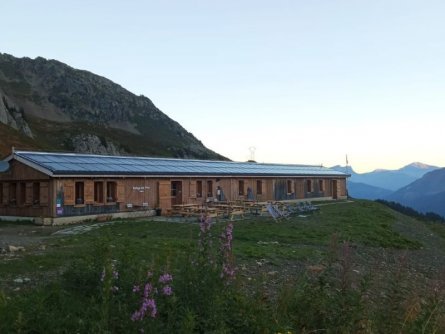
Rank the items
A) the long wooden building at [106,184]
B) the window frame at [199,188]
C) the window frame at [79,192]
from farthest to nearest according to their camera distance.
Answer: the window frame at [199,188] < the window frame at [79,192] < the long wooden building at [106,184]

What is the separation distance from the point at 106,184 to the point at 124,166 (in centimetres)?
277

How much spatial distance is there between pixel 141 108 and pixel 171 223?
539ft

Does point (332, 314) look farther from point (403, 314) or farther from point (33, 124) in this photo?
point (33, 124)

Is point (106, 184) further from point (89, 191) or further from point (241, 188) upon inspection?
point (241, 188)

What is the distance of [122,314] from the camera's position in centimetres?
557

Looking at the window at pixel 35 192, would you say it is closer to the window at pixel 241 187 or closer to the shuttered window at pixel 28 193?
the shuttered window at pixel 28 193

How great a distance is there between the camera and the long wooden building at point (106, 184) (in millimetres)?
A: 27969

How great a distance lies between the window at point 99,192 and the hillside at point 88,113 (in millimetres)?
76902

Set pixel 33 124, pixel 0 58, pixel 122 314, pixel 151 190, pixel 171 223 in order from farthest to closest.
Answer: pixel 0 58, pixel 33 124, pixel 151 190, pixel 171 223, pixel 122 314

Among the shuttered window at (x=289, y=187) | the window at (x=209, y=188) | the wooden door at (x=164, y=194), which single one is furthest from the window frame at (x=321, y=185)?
the wooden door at (x=164, y=194)

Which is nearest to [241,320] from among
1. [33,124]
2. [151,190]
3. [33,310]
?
[33,310]

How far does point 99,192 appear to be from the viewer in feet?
100

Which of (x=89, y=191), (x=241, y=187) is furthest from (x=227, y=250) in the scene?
(x=241, y=187)

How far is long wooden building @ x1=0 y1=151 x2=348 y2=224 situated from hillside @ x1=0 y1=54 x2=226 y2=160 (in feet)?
231
